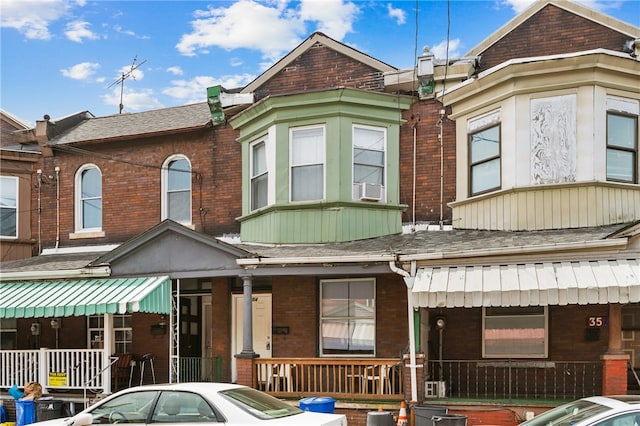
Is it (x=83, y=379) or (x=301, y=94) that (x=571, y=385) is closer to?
(x=301, y=94)

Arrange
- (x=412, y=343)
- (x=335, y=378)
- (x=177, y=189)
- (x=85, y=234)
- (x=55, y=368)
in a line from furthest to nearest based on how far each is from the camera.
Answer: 1. (x=85, y=234)
2. (x=177, y=189)
3. (x=55, y=368)
4. (x=335, y=378)
5. (x=412, y=343)

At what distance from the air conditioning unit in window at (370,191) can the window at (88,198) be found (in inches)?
275

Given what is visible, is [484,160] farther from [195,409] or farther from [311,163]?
[195,409]

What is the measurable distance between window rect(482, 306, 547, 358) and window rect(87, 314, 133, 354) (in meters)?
8.36

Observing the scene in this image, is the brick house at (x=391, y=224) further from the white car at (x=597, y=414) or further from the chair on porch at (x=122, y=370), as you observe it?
the white car at (x=597, y=414)

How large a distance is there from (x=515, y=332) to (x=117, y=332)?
9281 millimetres

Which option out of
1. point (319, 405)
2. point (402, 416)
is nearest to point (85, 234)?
point (319, 405)

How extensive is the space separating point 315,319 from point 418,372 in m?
3.22

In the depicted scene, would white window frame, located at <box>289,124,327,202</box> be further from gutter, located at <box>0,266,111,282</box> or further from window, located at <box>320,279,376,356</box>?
gutter, located at <box>0,266,111,282</box>

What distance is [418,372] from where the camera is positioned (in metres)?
12.1

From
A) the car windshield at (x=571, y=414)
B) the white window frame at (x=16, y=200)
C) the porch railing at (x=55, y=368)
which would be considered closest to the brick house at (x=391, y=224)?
the porch railing at (x=55, y=368)

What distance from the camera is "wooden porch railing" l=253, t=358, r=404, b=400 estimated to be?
1262 cm

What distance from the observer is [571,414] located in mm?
7395

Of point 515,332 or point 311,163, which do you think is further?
point 311,163
